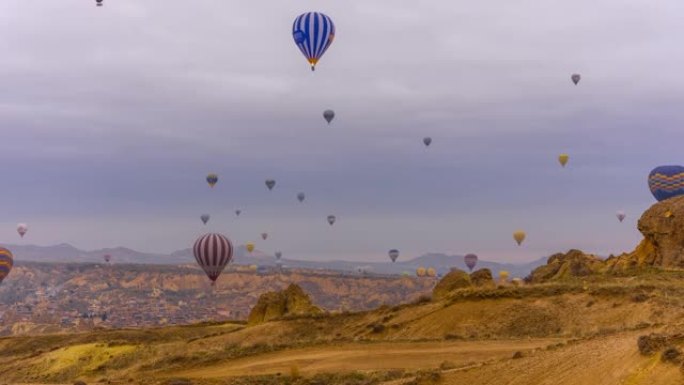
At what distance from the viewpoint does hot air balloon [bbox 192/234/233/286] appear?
3182 inches

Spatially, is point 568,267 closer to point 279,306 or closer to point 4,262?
point 279,306

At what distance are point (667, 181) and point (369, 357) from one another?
55082mm

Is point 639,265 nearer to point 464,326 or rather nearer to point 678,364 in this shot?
point 464,326

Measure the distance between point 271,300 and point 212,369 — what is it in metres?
28.3

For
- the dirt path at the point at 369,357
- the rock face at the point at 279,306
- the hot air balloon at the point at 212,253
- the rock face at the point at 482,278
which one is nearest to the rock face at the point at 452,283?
the rock face at the point at 482,278

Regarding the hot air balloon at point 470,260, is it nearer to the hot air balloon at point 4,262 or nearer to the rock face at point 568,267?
the rock face at point 568,267

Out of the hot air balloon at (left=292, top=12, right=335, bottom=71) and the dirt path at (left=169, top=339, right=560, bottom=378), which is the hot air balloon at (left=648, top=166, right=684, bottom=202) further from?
the dirt path at (left=169, top=339, right=560, bottom=378)

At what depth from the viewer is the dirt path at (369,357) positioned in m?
32.4

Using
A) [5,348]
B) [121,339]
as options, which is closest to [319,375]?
[121,339]

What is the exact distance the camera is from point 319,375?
98.1 feet

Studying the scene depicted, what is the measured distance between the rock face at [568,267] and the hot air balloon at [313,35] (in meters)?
27.5

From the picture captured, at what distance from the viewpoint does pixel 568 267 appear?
6278 centimetres

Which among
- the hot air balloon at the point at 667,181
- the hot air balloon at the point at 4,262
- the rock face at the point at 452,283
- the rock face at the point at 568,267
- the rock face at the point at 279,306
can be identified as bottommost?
the rock face at the point at 279,306


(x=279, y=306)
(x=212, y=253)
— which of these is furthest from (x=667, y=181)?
(x=212, y=253)
